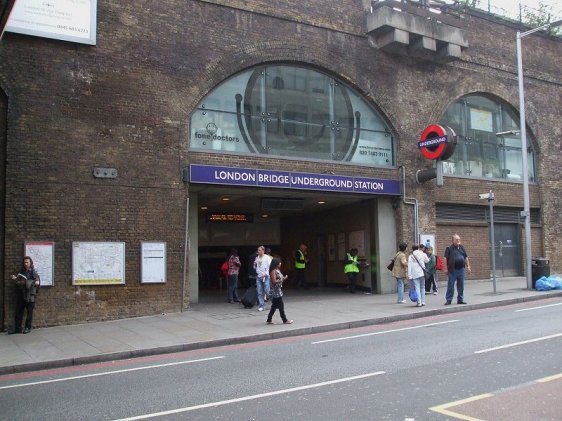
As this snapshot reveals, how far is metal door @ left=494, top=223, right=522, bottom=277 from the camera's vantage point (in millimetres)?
22719

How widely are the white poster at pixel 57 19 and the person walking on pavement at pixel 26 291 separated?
18.2 ft

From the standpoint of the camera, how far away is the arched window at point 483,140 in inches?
Answer: 854

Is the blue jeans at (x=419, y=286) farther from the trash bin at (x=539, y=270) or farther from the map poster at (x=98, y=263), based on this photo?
the map poster at (x=98, y=263)

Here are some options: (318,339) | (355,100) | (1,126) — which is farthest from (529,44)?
(1,126)

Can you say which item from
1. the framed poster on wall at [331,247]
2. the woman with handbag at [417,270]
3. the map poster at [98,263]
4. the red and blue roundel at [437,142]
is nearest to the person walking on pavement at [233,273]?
the map poster at [98,263]

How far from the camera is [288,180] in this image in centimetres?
1708

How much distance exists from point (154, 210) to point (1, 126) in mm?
4139

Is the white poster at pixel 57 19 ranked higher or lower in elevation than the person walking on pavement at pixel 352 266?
higher

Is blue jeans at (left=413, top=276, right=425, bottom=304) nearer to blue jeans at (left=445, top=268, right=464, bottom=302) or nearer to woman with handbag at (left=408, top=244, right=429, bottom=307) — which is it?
woman with handbag at (left=408, top=244, right=429, bottom=307)

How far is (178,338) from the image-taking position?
37.9 ft

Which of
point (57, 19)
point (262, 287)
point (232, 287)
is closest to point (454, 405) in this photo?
point (262, 287)

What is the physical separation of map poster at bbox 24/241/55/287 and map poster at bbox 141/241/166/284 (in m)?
2.23

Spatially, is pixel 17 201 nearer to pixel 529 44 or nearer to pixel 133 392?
pixel 133 392

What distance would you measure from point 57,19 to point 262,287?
8676 mm
